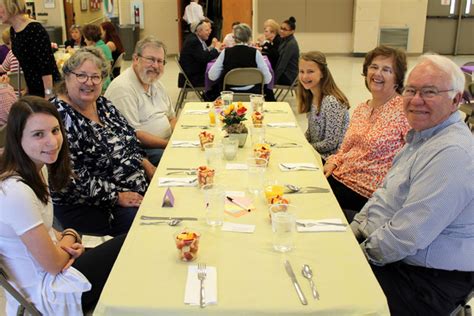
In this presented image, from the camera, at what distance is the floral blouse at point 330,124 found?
10.8 ft

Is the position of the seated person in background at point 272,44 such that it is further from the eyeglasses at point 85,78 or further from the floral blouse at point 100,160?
the eyeglasses at point 85,78

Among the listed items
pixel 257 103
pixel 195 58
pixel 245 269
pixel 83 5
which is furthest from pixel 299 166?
pixel 83 5

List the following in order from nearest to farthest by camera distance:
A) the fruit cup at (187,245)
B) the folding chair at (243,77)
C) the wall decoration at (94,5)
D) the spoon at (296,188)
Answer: the fruit cup at (187,245) → the spoon at (296,188) → the folding chair at (243,77) → the wall decoration at (94,5)

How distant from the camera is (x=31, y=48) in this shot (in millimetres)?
3793

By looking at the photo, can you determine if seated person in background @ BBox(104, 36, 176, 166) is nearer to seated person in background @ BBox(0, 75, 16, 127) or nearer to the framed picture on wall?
seated person in background @ BBox(0, 75, 16, 127)

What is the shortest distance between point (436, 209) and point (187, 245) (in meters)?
0.86

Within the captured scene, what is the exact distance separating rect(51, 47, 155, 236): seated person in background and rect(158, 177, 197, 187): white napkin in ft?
1.31

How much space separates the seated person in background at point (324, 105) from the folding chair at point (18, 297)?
2.18 meters

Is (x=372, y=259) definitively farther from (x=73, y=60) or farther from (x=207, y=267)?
(x=73, y=60)

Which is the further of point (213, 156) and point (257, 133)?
point (257, 133)

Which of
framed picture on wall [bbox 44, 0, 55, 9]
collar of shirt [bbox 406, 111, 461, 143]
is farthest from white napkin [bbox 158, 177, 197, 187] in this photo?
framed picture on wall [bbox 44, 0, 55, 9]

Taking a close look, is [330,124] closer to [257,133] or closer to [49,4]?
[257,133]

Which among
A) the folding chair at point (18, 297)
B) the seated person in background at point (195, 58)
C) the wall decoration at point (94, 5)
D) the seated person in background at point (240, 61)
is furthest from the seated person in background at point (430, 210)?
the wall decoration at point (94, 5)

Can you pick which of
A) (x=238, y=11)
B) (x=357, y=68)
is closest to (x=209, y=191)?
(x=357, y=68)
